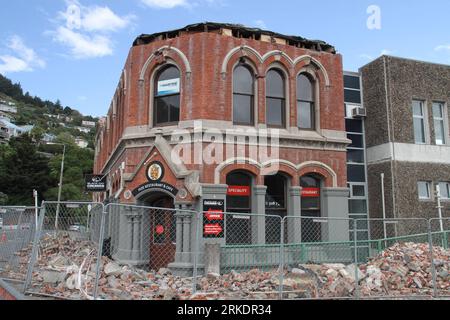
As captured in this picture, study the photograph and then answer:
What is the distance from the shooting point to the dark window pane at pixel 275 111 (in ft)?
51.0

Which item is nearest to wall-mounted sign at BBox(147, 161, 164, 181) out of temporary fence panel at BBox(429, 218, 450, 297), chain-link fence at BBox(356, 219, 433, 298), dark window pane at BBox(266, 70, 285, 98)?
dark window pane at BBox(266, 70, 285, 98)

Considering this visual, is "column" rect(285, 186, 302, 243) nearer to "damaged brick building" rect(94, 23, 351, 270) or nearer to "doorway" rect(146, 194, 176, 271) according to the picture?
"damaged brick building" rect(94, 23, 351, 270)

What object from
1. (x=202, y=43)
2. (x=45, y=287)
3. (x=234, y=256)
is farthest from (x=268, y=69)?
(x=45, y=287)

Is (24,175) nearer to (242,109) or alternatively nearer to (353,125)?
(353,125)

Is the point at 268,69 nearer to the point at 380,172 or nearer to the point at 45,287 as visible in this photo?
the point at 380,172

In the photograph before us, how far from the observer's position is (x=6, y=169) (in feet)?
212

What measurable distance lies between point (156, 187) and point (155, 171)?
0.55 metres

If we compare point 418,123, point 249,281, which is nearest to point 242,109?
point 249,281

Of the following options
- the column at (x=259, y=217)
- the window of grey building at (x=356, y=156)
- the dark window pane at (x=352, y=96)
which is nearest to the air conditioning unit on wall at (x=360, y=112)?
the window of grey building at (x=356, y=156)

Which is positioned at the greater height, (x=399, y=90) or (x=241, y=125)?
(x=399, y=90)

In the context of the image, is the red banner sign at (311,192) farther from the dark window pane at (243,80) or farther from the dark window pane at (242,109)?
the dark window pane at (243,80)

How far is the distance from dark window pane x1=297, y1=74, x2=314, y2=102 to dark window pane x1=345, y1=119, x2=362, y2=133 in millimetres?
4526

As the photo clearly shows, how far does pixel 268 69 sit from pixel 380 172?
25.1 ft

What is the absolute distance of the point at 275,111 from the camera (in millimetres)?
15672
